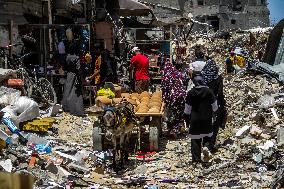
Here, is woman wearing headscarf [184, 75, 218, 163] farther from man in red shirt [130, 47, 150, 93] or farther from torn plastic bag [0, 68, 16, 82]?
man in red shirt [130, 47, 150, 93]

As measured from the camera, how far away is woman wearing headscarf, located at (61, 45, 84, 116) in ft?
42.3

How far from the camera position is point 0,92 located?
1061cm

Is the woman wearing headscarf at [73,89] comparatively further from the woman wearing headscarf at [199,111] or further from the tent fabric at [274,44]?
the tent fabric at [274,44]

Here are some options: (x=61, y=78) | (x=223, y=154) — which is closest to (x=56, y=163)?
(x=223, y=154)

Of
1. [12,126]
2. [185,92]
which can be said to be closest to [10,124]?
[12,126]

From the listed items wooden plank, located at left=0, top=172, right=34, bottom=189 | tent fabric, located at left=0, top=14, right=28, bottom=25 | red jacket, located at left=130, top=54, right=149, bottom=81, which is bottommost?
red jacket, located at left=130, top=54, right=149, bottom=81

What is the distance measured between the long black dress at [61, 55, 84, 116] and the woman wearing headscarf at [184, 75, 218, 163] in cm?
540

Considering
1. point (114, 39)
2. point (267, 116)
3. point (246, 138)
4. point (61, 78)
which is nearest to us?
point (246, 138)

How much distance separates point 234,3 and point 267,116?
51671 millimetres

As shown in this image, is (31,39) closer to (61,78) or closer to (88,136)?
(61,78)

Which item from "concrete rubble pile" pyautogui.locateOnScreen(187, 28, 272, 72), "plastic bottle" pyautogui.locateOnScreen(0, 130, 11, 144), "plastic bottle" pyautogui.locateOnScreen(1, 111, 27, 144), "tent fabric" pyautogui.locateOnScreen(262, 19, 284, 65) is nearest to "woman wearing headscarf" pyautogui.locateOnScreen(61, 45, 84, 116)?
"plastic bottle" pyautogui.locateOnScreen(1, 111, 27, 144)

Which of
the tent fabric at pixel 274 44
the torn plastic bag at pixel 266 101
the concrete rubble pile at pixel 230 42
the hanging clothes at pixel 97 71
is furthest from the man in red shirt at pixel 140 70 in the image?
the concrete rubble pile at pixel 230 42

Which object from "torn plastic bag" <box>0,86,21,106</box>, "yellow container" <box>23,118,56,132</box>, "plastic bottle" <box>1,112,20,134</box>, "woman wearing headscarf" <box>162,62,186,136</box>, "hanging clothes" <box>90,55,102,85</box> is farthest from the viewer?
"hanging clothes" <box>90,55,102,85</box>

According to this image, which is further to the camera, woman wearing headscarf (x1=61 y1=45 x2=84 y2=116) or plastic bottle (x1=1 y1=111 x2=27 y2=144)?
woman wearing headscarf (x1=61 y1=45 x2=84 y2=116)
